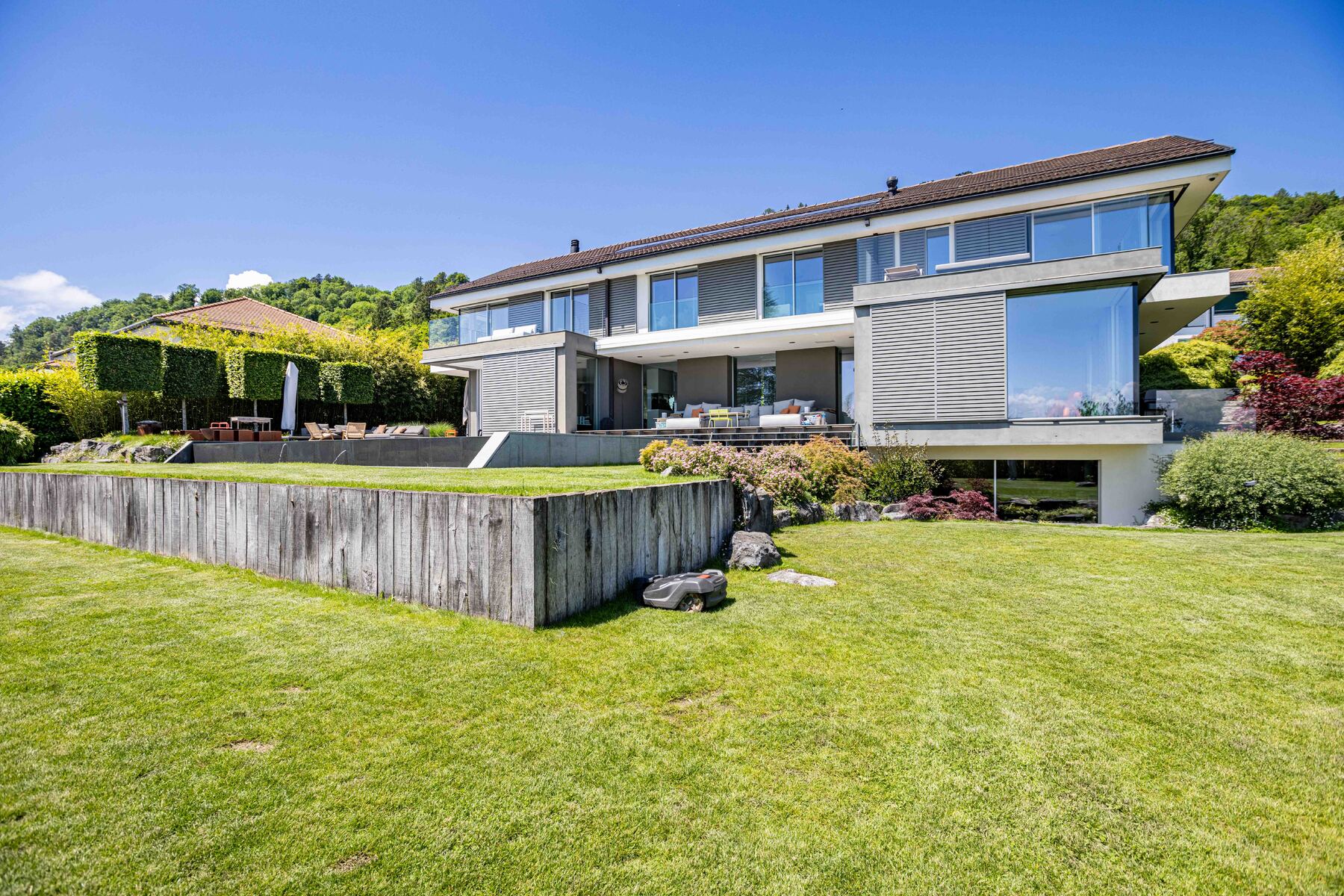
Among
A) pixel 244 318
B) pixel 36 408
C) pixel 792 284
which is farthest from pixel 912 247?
pixel 244 318

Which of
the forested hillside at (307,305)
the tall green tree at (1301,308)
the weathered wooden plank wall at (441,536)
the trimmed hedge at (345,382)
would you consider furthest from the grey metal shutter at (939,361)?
the forested hillside at (307,305)

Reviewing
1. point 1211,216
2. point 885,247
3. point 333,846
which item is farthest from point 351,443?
point 1211,216

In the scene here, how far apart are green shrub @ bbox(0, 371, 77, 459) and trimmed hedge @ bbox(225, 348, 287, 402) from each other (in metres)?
4.63

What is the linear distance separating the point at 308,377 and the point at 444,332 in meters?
5.16

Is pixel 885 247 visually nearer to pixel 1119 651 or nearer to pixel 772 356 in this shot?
pixel 772 356

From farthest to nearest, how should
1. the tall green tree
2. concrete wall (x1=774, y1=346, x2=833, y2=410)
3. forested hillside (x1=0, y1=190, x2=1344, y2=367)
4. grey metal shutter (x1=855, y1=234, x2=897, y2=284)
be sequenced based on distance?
forested hillside (x1=0, y1=190, x2=1344, y2=367) → concrete wall (x1=774, y1=346, x2=833, y2=410) → the tall green tree → grey metal shutter (x1=855, y1=234, x2=897, y2=284)

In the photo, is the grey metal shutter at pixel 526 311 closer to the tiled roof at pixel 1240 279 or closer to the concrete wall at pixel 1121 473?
the concrete wall at pixel 1121 473

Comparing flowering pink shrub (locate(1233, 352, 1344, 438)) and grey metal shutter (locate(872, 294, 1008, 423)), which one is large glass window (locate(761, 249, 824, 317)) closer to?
grey metal shutter (locate(872, 294, 1008, 423))

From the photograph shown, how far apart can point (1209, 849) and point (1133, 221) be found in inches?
555

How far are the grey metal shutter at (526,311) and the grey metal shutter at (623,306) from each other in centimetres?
288

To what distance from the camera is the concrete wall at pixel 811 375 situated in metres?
18.0

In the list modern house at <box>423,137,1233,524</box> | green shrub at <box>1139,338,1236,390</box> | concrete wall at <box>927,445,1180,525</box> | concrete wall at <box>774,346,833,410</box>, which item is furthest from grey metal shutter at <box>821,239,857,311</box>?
green shrub at <box>1139,338,1236,390</box>

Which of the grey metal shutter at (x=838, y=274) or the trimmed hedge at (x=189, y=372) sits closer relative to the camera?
the grey metal shutter at (x=838, y=274)

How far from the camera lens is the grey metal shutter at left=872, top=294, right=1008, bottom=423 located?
488 inches
